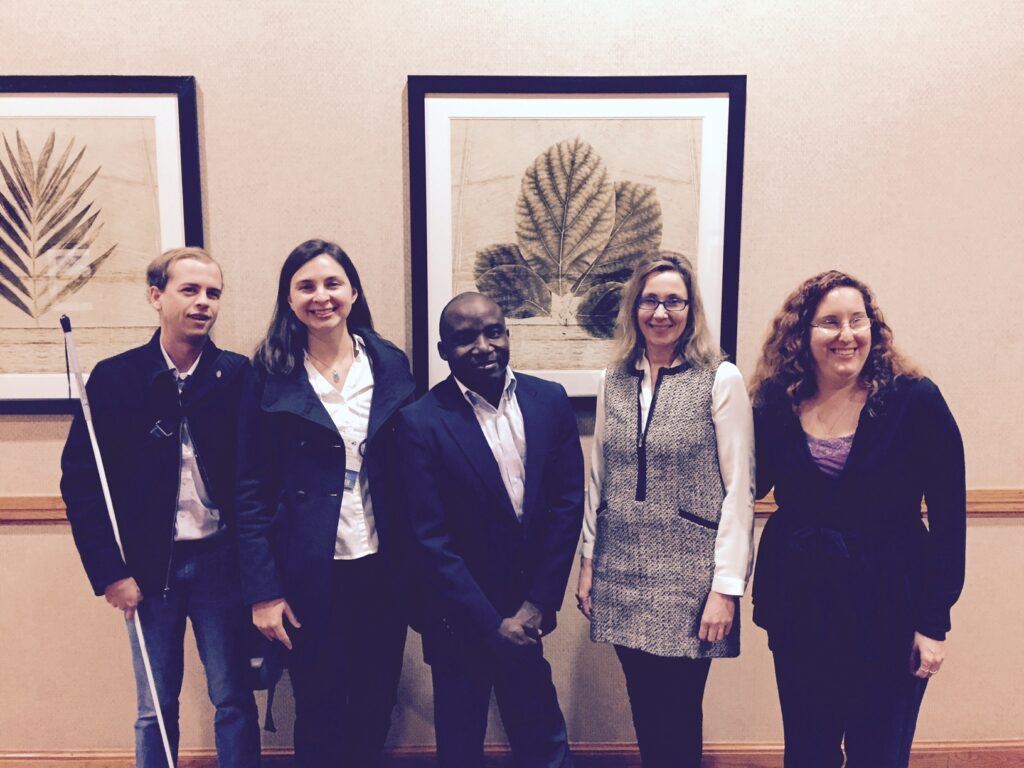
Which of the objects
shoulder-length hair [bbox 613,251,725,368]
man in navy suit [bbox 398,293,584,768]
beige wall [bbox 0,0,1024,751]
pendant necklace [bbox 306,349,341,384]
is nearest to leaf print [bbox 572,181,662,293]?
beige wall [bbox 0,0,1024,751]

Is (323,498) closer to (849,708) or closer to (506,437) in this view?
(506,437)

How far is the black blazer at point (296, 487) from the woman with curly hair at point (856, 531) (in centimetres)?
90

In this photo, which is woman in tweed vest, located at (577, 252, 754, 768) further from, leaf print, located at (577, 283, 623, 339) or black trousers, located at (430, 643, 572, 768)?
leaf print, located at (577, 283, 623, 339)

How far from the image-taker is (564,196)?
1.99 metres

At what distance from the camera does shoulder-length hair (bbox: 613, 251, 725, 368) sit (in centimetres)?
154

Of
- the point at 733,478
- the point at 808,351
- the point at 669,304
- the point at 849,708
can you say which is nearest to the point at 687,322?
the point at 669,304

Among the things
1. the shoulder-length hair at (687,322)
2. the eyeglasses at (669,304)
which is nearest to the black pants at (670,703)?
the shoulder-length hair at (687,322)

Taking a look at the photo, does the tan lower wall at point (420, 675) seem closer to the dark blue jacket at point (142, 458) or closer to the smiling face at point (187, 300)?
the dark blue jacket at point (142, 458)

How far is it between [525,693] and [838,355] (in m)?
1.04

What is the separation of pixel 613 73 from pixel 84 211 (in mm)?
1609

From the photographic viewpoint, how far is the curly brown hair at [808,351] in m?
1.41

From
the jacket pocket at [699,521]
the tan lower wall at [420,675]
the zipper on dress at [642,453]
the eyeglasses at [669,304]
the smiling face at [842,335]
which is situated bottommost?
the tan lower wall at [420,675]

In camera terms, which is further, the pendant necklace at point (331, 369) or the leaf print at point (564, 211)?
the leaf print at point (564, 211)

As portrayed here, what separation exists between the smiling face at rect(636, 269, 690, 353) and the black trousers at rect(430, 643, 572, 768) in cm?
77
